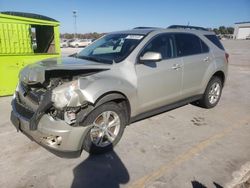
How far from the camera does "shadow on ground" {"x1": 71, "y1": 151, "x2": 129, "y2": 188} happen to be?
2797mm

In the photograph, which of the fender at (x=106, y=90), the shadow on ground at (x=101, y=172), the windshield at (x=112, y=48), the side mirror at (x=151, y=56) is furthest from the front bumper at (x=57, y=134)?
the side mirror at (x=151, y=56)

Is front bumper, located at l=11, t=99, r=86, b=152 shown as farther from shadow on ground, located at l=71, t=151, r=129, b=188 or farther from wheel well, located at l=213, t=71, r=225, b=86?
wheel well, located at l=213, t=71, r=225, b=86

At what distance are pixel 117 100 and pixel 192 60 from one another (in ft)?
6.58

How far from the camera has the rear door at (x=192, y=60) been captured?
448 centimetres

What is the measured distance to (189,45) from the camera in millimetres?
4676

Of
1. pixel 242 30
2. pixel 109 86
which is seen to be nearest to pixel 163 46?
pixel 109 86

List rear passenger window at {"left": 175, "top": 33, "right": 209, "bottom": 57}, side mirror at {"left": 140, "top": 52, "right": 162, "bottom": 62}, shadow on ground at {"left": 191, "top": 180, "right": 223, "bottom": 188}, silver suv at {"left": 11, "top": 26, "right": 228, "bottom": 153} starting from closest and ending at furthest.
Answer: shadow on ground at {"left": 191, "top": 180, "right": 223, "bottom": 188}
silver suv at {"left": 11, "top": 26, "right": 228, "bottom": 153}
side mirror at {"left": 140, "top": 52, "right": 162, "bottom": 62}
rear passenger window at {"left": 175, "top": 33, "right": 209, "bottom": 57}

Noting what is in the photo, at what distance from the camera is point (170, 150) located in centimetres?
358

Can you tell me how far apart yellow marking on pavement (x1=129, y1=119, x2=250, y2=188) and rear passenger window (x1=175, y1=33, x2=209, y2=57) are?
165 centimetres

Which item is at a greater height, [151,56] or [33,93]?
[151,56]

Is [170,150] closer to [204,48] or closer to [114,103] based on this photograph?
[114,103]

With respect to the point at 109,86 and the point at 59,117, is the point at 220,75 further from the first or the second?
the point at 59,117

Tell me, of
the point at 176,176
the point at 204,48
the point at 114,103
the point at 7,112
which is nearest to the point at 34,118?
the point at 114,103

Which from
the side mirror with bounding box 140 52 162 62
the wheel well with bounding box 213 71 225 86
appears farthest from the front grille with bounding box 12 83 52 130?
the wheel well with bounding box 213 71 225 86
